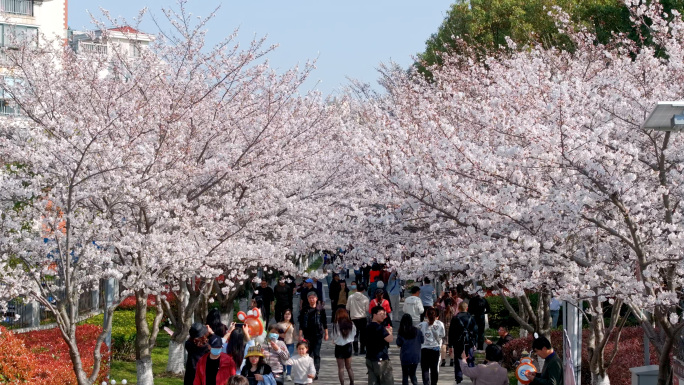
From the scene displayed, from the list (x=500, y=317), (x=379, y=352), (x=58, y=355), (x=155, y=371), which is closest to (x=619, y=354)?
(x=379, y=352)

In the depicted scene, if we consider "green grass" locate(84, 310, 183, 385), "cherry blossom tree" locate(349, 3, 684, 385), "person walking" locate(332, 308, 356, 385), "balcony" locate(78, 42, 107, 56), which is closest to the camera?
"cherry blossom tree" locate(349, 3, 684, 385)

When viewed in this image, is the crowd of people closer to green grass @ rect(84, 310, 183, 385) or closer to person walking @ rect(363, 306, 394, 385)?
person walking @ rect(363, 306, 394, 385)

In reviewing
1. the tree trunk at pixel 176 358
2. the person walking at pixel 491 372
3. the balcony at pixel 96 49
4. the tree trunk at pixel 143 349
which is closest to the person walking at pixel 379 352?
the person walking at pixel 491 372

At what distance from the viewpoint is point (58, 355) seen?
14.6m

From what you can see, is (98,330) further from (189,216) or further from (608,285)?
(608,285)

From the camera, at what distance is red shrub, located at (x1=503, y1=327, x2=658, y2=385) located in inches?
519

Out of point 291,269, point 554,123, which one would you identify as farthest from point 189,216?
point 554,123

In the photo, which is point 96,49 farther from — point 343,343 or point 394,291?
point 394,291

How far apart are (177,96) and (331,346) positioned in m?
9.09

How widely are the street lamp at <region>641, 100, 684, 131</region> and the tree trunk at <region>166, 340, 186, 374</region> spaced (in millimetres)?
11313

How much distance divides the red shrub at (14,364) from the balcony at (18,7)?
38.3 meters

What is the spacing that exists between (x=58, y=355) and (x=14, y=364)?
116 inches

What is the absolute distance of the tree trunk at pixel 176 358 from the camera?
53.9 feet

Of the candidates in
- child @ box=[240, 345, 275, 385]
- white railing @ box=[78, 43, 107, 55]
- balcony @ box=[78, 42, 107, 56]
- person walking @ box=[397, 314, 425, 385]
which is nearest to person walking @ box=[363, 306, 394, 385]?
person walking @ box=[397, 314, 425, 385]
